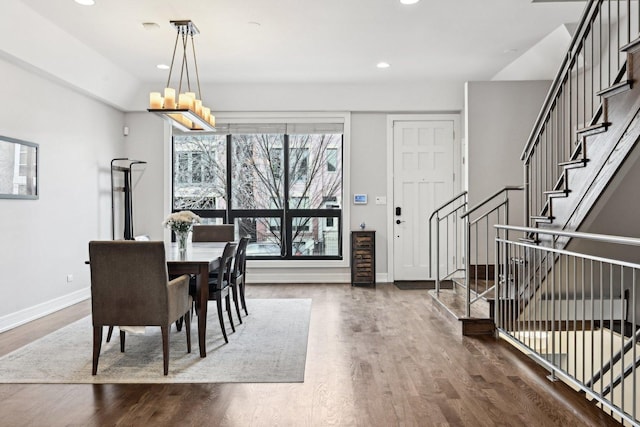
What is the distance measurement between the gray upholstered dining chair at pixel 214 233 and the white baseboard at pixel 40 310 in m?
1.61

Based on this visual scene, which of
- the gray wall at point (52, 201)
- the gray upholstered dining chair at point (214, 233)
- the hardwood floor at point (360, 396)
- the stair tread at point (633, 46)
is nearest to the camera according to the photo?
the hardwood floor at point (360, 396)

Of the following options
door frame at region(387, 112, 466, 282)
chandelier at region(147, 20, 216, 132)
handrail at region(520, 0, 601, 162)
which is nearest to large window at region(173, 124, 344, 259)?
door frame at region(387, 112, 466, 282)

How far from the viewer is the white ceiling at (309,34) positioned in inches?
173

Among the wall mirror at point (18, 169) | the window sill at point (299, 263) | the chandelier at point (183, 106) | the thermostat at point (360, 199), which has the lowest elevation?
the window sill at point (299, 263)

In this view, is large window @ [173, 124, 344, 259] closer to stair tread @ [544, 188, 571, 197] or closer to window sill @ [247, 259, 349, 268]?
window sill @ [247, 259, 349, 268]

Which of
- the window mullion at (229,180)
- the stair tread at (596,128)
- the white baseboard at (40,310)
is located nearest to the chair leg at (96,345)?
the white baseboard at (40,310)

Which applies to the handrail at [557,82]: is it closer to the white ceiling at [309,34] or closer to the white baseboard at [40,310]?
the white ceiling at [309,34]

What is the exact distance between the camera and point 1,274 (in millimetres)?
4590

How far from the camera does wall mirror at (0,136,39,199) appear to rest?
461cm

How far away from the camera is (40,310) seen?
518 cm

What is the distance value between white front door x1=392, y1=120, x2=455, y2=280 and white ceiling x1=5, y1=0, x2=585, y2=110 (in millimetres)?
958

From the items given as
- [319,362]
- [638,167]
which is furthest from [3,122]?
[638,167]

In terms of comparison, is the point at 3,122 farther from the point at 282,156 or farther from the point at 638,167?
the point at 638,167

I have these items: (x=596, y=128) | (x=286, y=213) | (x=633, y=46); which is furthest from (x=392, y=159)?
(x=633, y=46)
